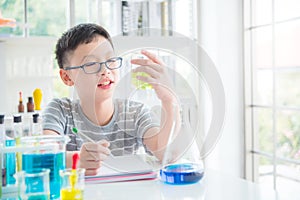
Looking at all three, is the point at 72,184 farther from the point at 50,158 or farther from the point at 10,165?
the point at 10,165

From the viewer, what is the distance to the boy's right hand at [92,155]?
99 cm

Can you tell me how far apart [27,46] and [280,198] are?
5.74 ft

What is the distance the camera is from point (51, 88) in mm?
2252

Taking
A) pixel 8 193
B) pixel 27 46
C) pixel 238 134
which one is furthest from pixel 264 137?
pixel 8 193

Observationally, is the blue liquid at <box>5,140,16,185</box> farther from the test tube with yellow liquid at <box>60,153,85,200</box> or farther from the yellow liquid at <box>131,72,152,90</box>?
the yellow liquid at <box>131,72,152,90</box>

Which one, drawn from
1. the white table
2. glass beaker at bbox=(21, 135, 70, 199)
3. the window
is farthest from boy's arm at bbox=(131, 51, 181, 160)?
the window

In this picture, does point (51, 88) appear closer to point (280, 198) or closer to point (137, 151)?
point (137, 151)

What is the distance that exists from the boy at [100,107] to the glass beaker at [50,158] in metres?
0.12

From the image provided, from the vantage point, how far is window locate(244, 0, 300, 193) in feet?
7.24

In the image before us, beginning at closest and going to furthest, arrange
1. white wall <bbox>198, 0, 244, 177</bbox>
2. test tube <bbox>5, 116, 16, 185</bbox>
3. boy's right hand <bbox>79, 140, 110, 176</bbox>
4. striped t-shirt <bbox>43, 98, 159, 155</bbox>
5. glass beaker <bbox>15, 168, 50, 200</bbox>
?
1. glass beaker <bbox>15, 168, 50, 200</bbox>
2. test tube <bbox>5, 116, 16, 185</bbox>
3. boy's right hand <bbox>79, 140, 110, 176</bbox>
4. striped t-shirt <bbox>43, 98, 159, 155</bbox>
5. white wall <bbox>198, 0, 244, 177</bbox>

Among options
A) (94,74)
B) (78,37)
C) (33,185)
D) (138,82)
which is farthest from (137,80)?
(33,185)

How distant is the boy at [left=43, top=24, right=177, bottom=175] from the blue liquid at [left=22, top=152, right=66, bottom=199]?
0.13 metres

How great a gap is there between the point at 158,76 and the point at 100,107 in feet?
0.73

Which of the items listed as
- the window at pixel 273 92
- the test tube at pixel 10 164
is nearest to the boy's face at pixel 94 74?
the test tube at pixel 10 164
